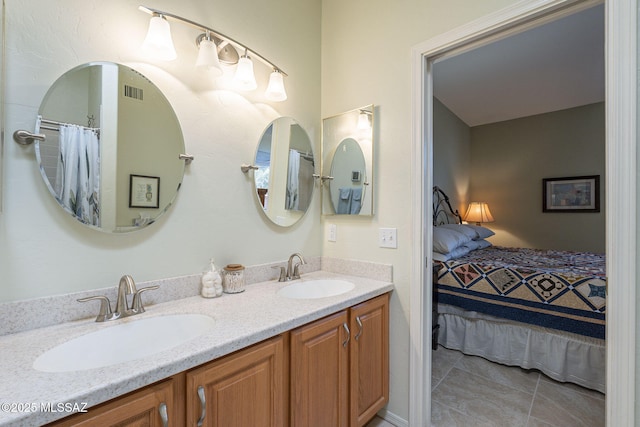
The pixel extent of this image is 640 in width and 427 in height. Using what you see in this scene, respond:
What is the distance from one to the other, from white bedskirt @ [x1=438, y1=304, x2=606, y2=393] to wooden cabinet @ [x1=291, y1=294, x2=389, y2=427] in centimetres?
124

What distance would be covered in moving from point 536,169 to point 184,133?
16.5ft

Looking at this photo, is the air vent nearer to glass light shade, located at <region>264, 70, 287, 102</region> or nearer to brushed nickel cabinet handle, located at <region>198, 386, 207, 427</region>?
glass light shade, located at <region>264, 70, 287, 102</region>

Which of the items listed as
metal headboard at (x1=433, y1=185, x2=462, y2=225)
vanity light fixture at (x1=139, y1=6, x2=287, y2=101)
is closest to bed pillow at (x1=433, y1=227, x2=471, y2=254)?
metal headboard at (x1=433, y1=185, x2=462, y2=225)

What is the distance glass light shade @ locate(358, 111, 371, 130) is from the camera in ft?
5.78

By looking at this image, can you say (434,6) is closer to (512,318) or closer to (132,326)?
(132,326)

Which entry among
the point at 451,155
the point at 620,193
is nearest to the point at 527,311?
the point at 620,193

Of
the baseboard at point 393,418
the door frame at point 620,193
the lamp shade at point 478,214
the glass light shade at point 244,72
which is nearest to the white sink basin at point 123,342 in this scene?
the glass light shade at point 244,72

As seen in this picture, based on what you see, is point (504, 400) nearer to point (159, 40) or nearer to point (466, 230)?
point (466, 230)

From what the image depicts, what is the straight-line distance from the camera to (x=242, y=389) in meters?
0.93

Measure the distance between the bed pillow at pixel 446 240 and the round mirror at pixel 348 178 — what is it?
134 cm

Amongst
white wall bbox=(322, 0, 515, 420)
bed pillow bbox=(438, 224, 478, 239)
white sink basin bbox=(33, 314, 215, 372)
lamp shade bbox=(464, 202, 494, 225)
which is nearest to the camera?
white sink basin bbox=(33, 314, 215, 372)

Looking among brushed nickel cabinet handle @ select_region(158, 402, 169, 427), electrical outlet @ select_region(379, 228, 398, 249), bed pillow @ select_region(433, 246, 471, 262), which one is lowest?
brushed nickel cabinet handle @ select_region(158, 402, 169, 427)

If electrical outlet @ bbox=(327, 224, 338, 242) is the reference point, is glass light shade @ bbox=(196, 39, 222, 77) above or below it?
above

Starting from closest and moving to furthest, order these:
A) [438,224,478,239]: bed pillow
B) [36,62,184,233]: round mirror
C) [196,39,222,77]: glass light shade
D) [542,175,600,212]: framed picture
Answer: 1. [36,62,184,233]: round mirror
2. [196,39,222,77]: glass light shade
3. [438,224,478,239]: bed pillow
4. [542,175,600,212]: framed picture
